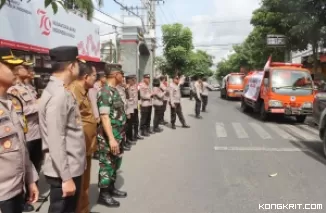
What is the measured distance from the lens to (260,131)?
11273 mm

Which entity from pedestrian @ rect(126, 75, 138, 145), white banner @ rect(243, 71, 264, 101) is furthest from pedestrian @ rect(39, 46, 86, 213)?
white banner @ rect(243, 71, 264, 101)

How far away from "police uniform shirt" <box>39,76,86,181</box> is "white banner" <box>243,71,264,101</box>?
12.5 meters

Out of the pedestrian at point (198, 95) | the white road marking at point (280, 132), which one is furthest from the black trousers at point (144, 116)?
the pedestrian at point (198, 95)

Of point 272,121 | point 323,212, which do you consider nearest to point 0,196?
point 323,212

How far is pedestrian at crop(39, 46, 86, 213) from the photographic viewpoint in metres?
2.75

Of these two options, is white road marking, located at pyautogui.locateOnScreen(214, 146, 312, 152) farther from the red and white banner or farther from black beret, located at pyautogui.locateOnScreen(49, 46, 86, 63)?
black beret, located at pyautogui.locateOnScreen(49, 46, 86, 63)

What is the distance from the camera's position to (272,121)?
13.8 m

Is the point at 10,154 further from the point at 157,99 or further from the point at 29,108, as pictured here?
the point at 157,99

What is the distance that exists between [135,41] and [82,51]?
49.0 feet

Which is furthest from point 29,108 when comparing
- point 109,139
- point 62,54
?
point 62,54

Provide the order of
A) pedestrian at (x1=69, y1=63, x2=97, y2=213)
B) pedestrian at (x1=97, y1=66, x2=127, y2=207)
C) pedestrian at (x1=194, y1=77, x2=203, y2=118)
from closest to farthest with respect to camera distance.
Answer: pedestrian at (x1=69, y1=63, x2=97, y2=213) → pedestrian at (x1=97, y1=66, x2=127, y2=207) → pedestrian at (x1=194, y1=77, x2=203, y2=118)

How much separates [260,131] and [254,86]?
4.72 meters

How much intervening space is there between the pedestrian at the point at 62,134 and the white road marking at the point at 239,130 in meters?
7.88

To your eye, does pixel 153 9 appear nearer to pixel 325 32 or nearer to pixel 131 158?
pixel 325 32
